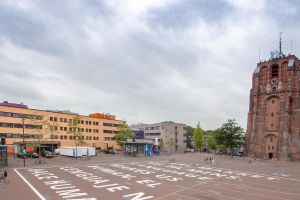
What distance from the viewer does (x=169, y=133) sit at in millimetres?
141875

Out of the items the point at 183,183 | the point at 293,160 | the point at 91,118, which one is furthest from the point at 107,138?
the point at 183,183

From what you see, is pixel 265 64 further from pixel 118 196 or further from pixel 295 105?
pixel 118 196

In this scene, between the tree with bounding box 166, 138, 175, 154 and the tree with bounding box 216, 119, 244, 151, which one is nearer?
the tree with bounding box 216, 119, 244, 151

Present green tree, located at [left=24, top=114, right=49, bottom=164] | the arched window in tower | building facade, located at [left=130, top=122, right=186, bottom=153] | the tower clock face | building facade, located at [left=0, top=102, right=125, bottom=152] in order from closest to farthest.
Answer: building facade, located at [left=0, top=102, right=125, bottom=152], green tree, located at [left=24, top=114, right=49, bottom=164], the tower clock face, the arched window in tower, building facade, located at [left=130, top=122, right=186, bottom=153]

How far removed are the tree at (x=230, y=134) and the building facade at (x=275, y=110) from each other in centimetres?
299

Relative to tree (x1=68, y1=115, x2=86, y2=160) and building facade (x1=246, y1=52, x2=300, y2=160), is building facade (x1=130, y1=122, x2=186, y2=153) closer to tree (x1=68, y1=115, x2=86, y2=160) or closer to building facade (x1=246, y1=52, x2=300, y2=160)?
tree (x1=68, y1=115, x2=86, y2=160)

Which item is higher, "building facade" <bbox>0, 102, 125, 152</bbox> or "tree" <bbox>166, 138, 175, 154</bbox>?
"building facade" <bbox>0, 102, 125, 152</bbox>

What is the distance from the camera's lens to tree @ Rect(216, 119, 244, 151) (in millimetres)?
90688

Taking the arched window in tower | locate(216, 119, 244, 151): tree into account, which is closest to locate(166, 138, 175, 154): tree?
locate(216, 119, 244, 151): tree

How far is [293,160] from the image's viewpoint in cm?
7700

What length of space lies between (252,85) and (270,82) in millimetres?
6267

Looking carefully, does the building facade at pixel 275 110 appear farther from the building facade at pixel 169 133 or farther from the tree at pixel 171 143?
the building facade at pixel 169 133

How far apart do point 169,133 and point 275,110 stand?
64.1 meters

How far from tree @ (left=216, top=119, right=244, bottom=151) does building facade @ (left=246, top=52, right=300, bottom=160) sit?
2.99 m
